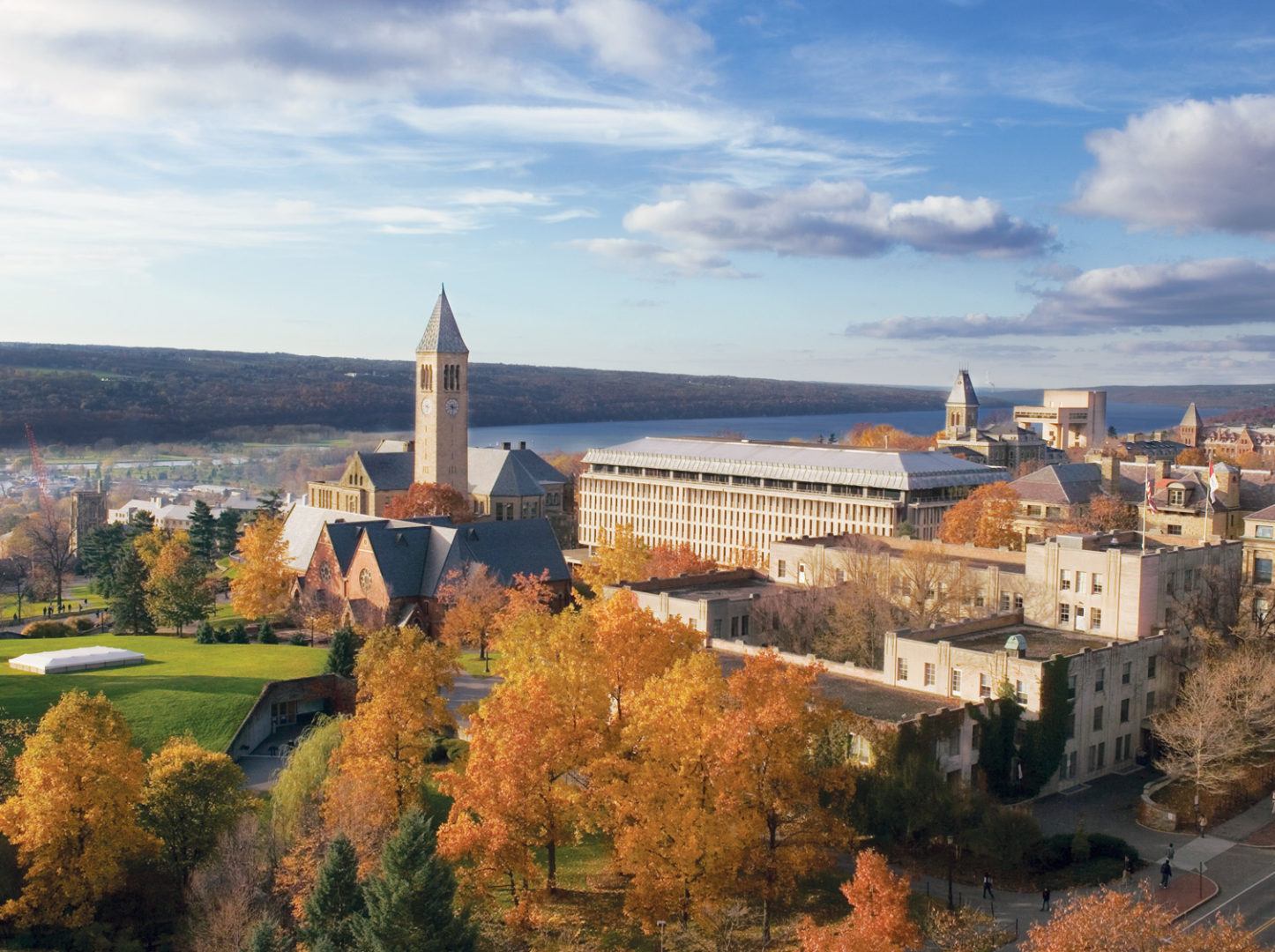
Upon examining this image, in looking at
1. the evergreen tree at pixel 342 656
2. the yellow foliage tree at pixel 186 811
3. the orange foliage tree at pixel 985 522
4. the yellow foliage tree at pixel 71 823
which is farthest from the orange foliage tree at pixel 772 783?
the orange foliage tree at pixel 985 522

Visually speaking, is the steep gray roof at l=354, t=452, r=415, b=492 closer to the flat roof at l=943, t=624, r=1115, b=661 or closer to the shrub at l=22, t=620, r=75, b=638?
the shrub at l=22, t=620, r=75, b=638

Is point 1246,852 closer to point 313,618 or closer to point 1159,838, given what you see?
point 1159,838

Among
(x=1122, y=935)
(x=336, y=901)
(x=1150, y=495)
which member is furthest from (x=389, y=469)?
(x=1122, y=935)

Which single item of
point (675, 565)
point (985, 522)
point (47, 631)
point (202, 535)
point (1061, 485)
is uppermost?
point (1061, 485)

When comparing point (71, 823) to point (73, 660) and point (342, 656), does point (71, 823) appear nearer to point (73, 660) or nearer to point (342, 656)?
point (342, 656)

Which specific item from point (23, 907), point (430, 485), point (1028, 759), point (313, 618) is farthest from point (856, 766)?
point (430, 485)
